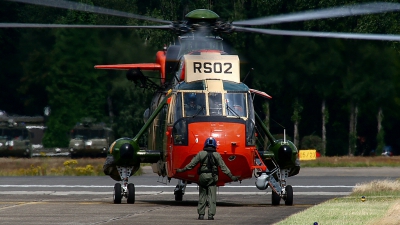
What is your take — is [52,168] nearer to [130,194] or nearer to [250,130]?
[130,194]

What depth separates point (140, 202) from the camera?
23234 mm

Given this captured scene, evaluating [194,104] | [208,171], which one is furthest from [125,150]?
[208,171]

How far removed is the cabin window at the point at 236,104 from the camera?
66.8 ft

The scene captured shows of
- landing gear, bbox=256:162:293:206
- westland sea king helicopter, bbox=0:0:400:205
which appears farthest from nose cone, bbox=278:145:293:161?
landing gear, bbox=256:162:293:206

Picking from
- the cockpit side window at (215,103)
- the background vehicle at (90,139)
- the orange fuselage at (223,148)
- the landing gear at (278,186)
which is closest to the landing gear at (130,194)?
the orange fuselage at (223,148)

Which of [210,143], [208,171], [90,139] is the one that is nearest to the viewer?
[208,171]

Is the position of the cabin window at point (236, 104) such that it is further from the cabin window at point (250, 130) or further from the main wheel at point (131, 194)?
the main wheel at point (131, 194)

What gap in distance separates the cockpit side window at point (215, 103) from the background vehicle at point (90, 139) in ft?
108

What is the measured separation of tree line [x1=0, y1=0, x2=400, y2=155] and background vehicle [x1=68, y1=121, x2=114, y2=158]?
0.73m

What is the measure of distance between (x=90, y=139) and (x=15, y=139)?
606 centimetres

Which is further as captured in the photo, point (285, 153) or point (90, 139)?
point (90, 139)

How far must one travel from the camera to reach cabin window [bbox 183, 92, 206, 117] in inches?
797

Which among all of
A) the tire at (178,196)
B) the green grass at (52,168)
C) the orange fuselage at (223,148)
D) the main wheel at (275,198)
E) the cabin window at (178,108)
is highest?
the cabin window at (178,108)

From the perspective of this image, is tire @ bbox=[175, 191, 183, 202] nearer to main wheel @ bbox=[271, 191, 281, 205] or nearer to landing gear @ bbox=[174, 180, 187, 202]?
landing gear @ bbox=[174, 180, 187, 202]
